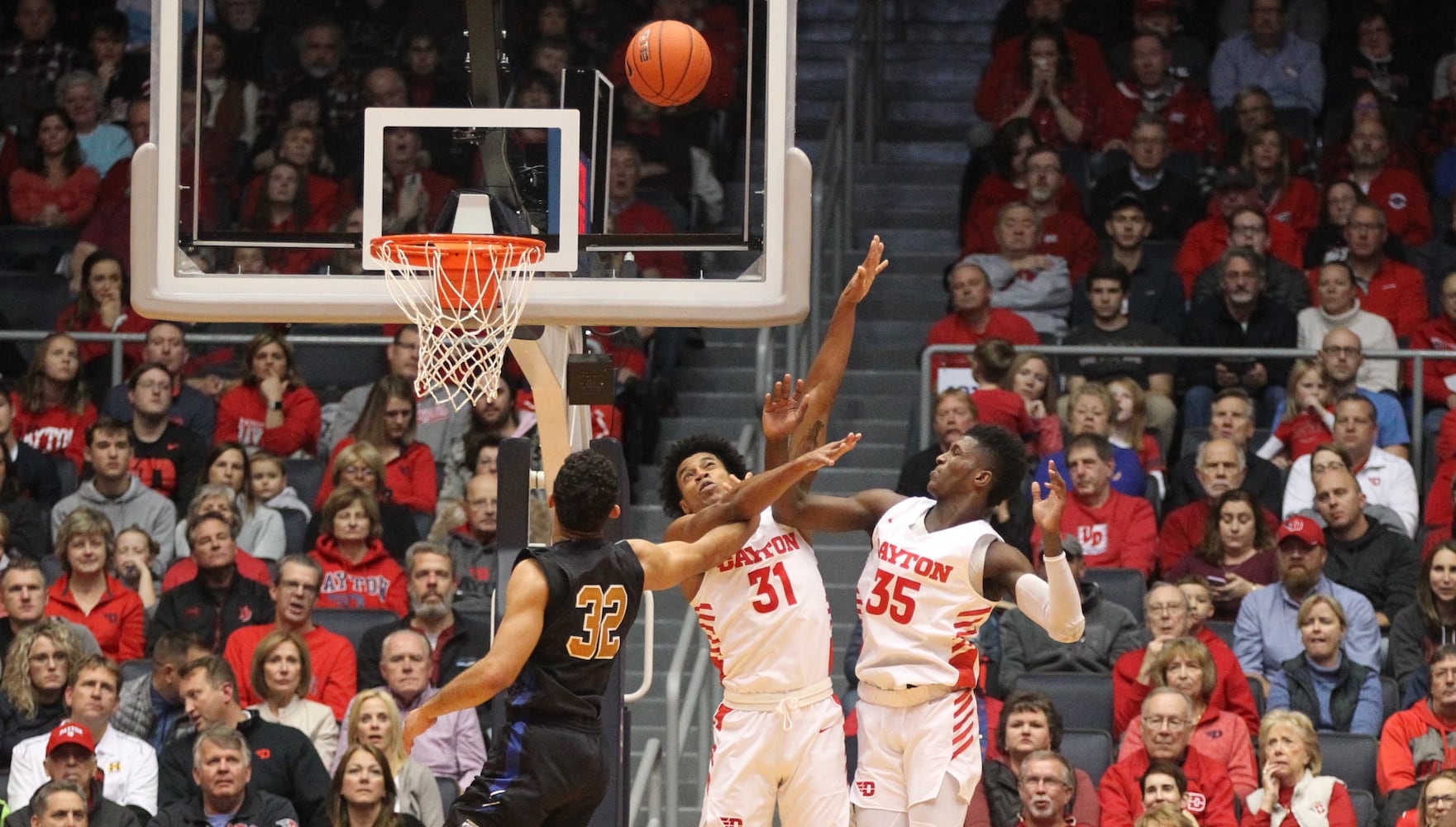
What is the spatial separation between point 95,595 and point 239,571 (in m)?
0.70

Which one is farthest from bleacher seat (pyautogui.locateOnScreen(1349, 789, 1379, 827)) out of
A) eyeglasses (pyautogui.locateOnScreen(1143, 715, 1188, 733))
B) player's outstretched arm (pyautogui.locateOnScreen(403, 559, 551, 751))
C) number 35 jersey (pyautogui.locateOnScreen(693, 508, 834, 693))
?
player's outstretched arm (pyautogui.locateOnScreen(403, 559, 551, 751))

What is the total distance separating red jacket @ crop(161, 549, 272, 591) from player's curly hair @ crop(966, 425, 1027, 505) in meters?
4.91

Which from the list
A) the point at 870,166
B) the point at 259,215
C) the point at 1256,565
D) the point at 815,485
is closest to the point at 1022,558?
the point at 259,215

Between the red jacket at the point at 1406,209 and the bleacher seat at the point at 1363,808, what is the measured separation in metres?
5.11

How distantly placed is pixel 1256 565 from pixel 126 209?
23.9 feet

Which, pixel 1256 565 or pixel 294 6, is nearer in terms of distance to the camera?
pixel 1256 565

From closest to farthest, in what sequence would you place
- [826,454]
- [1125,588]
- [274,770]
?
1. [826,454]
2. [274,770]
3. [1125,588]

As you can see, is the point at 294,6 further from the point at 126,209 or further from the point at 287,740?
the point at 287,740

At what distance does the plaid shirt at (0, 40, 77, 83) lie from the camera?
1581 centimetres

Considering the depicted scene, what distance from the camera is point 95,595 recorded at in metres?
11.5

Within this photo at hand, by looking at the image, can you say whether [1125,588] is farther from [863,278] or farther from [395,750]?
[863,278]

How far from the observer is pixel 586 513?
23.7 feet

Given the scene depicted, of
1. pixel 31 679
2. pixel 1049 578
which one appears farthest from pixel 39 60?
pixel 1049 578

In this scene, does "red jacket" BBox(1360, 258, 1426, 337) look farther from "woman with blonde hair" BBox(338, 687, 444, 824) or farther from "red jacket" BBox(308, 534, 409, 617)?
"woman with blonde hair" BBox(338, 687, 444, 824)
